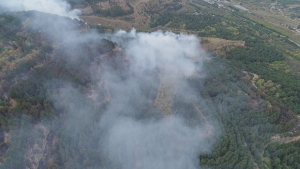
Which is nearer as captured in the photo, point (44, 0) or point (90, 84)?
point (90, 84)

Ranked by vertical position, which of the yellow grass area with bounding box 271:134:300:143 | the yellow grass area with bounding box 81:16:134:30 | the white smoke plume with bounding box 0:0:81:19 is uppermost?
the white smoke plume with bounding box 0:0:81:19

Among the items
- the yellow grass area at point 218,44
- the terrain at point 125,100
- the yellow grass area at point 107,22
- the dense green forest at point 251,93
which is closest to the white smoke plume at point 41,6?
the yellow grass area at point 107,22

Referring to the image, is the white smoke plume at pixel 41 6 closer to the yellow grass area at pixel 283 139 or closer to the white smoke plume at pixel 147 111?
the white smoke plume at pixel 147 111

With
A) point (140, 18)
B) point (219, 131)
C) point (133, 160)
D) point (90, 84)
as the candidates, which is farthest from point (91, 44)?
point (140, 18)

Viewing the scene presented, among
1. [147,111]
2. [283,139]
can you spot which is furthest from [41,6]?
[283,139]

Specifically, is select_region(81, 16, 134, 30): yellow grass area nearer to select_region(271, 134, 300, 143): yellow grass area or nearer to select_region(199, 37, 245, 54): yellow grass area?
select_region(199, 37, 245, 54): yellow grass area

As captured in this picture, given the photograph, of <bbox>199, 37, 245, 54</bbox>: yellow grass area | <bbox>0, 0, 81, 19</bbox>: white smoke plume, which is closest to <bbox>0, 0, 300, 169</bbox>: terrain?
<bbox>199, 37, 245, 54</bbox>: yellow grass area

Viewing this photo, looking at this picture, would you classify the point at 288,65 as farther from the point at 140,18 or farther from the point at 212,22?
the point at 140,18
